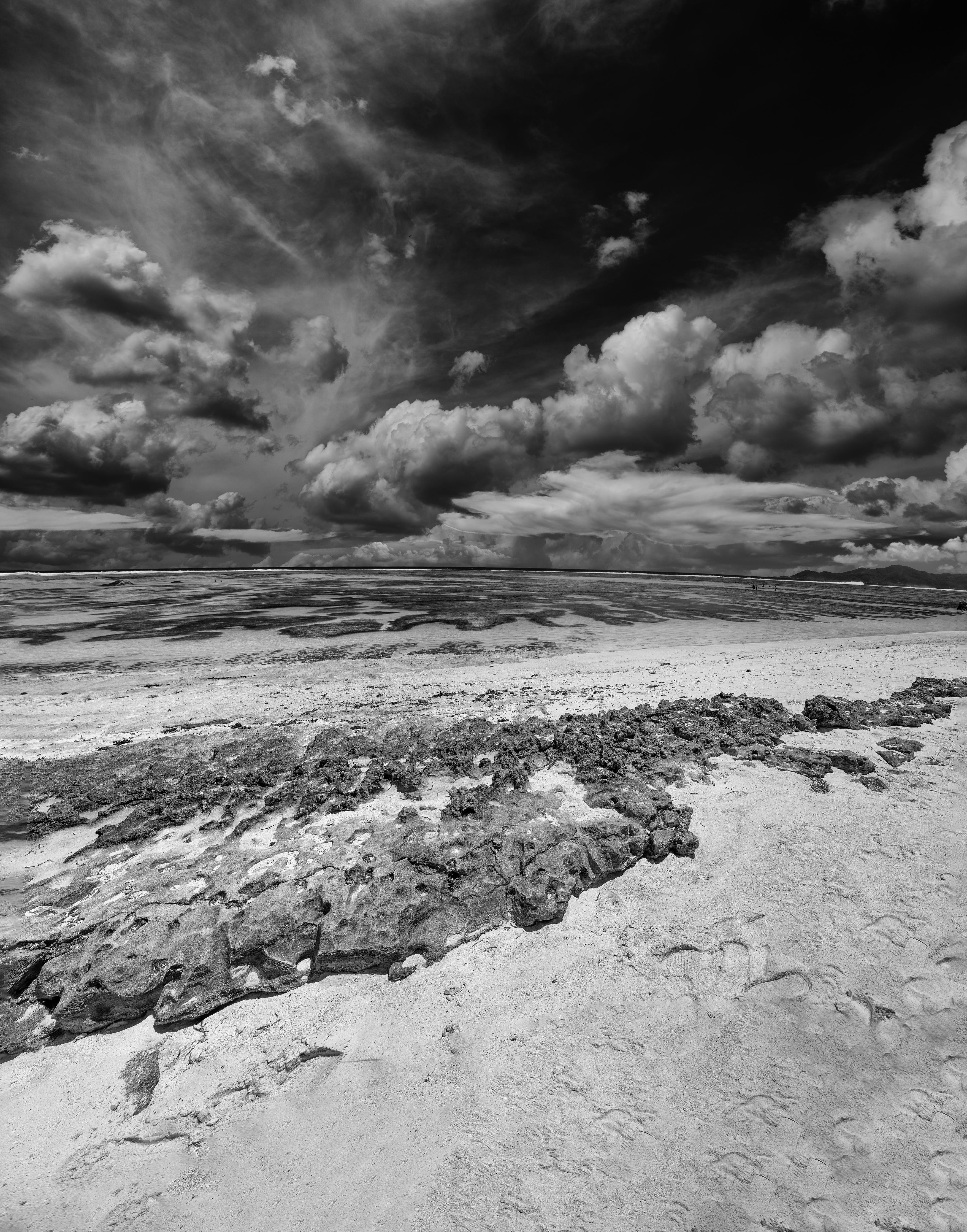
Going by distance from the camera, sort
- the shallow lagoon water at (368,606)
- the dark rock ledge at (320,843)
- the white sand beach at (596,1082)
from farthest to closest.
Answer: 1. the shallow lagoon water at (368,606)
2. the dark rock ledge at (320,843)
3. the white sand beach at (596,1082)

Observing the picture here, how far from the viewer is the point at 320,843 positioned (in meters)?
6.45

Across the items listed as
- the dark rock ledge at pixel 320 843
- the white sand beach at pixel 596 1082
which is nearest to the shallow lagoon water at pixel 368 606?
the dark rock ledge at pixel 320 843

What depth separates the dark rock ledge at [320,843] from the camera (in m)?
4.58

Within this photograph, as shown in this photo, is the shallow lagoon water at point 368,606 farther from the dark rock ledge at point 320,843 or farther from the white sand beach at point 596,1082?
the white sand beach at point 596,1082

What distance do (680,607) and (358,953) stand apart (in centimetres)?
4240

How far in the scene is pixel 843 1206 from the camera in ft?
10.2

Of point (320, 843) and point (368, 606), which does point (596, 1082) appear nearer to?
point (320, 843)

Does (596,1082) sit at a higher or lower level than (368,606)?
higher

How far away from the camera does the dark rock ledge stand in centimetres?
458

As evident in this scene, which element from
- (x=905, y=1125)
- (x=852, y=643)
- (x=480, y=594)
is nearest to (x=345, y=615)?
(x=480, y=594)

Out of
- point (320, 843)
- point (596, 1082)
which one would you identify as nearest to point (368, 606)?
point (320, 843)

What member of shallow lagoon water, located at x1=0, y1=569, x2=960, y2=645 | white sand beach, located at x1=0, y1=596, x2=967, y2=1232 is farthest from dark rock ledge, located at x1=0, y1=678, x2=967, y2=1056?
shallow lagoon water, located at x1=0, y1=569, x2=960, y2=645

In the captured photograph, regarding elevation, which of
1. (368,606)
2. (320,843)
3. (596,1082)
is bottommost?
(368,606)

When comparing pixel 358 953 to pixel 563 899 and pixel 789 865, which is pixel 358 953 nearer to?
pixel 563 899
